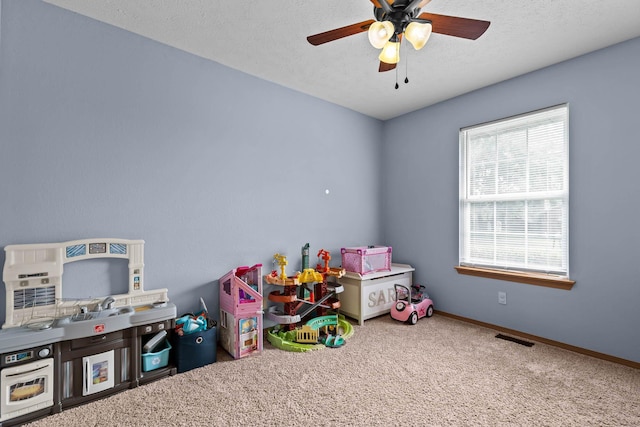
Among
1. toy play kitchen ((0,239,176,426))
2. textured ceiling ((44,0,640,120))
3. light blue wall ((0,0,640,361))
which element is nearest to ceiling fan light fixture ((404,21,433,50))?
textured ceiling ((44,0,640,120))

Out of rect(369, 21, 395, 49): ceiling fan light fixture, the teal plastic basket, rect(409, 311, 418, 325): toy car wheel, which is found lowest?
rect(409, 311, 418, 325): toy car wheel

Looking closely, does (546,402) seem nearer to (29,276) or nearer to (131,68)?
(29,276)

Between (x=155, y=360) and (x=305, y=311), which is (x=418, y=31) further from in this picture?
(x=155, y=360)

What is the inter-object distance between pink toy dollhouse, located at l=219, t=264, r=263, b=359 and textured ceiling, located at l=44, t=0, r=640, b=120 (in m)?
1.86

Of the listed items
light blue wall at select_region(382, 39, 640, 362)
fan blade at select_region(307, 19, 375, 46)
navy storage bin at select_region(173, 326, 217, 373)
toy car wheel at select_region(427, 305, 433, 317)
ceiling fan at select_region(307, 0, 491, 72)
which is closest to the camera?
ceiling fan at select_region(307, 0, 491, 72)

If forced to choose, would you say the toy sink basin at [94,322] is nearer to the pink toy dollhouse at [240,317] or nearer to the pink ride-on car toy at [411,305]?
the pink toy dollhouse at [240,317]

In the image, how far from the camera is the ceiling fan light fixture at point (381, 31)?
4.87 feet

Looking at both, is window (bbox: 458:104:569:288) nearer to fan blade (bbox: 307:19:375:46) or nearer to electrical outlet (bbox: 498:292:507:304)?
electrical outlet (bbox: 498:292:507:304)

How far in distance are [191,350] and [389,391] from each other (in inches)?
56.9

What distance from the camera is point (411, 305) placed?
323cm

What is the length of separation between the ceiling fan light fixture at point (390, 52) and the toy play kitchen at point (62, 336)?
2.14 m

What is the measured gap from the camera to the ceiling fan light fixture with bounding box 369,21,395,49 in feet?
4.87

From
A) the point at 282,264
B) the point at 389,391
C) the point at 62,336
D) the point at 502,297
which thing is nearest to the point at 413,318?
the point at 502,297

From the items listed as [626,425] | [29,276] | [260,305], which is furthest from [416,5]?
[29,276]
